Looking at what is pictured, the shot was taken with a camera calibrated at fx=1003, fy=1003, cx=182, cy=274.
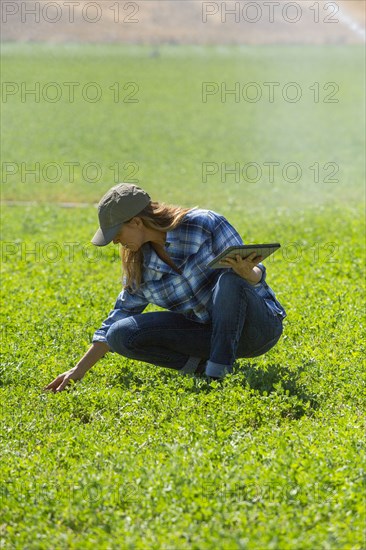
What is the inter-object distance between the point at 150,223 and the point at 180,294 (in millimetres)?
644

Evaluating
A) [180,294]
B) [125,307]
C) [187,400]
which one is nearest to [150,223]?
[180,294]

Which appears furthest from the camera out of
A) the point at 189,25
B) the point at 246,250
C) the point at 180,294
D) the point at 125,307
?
the point at 189,25

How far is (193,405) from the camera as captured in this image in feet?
22.1

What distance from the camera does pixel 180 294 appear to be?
7.44 meters

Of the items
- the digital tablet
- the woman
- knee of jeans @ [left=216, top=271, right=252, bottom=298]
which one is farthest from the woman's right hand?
the digital tablet

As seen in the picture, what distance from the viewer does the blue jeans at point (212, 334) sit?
714 centimetres

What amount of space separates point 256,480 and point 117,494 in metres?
0.76

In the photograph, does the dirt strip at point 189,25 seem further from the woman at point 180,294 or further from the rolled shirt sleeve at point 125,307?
the woman at point 180,294

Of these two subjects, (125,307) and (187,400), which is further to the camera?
(125,307)

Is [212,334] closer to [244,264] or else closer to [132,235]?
[244,264]

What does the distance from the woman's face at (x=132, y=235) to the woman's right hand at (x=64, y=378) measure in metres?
1.01

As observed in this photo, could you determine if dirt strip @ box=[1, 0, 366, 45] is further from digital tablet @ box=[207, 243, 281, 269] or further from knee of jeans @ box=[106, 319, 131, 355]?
digital tablet @ box=[207, 243, 281, 269]

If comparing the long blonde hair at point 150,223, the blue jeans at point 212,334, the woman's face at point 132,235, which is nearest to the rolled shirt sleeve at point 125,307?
the blue jeans at point 212,334

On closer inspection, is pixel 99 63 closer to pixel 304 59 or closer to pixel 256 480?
pixel 304 59
